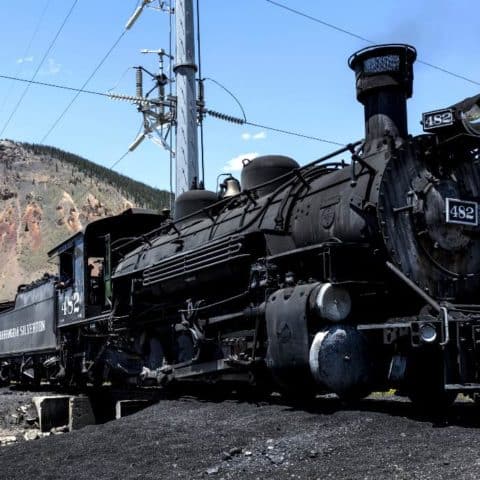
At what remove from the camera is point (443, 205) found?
7.29 meters

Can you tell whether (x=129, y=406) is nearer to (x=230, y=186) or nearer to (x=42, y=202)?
(x=230, y=186)

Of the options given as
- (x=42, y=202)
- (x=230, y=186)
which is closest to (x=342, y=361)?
(x=230, y=186)

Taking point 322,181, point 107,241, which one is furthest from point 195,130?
point 322,181

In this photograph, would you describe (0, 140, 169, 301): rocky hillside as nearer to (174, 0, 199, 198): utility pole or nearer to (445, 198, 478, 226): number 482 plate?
(174, 0, 199, 198): utility pole

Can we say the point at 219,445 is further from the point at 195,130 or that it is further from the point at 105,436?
the point at 195,130

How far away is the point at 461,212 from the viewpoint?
7.27 m

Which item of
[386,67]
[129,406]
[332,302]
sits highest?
[386,67]

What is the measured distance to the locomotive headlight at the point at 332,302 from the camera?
677 cm

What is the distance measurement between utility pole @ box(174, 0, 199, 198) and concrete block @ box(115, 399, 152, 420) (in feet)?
20.4

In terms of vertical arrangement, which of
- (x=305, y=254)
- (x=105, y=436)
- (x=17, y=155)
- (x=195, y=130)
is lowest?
(x=105, y=436)

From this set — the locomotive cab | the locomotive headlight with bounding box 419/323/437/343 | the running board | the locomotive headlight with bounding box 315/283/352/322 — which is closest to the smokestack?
the locomotive headlight with bounding box 315/283/352/322

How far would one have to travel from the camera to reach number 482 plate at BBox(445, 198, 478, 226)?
7.19 metres

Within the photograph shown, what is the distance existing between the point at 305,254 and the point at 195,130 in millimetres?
8445

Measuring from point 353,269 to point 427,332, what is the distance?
1.34m
